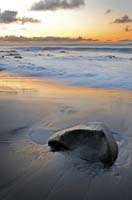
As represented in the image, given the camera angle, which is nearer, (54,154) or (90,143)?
(90,143)

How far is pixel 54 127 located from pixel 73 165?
1809mm

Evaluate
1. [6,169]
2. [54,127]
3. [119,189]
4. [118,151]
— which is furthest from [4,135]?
[119,189]

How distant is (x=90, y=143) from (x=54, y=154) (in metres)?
0.51

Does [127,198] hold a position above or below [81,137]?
below

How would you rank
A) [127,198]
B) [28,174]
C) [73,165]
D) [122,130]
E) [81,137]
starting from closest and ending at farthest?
[127,198] → [28,174] → [73,165] → [81,137] → [122,130]

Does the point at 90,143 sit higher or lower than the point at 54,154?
higher

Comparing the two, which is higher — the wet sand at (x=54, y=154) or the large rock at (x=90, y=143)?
the large rock at (x=90, y=143)

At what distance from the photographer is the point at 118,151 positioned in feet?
16.2

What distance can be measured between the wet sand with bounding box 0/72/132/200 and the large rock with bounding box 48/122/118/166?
12cm

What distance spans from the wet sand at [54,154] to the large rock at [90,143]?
118mm

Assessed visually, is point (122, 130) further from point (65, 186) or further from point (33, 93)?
point (33, 93)

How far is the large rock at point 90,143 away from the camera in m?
4.59

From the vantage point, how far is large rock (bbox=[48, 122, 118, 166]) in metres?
4.59

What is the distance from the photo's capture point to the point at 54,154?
4.85 meters
